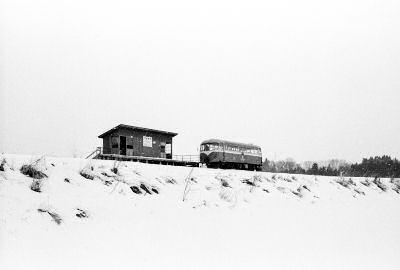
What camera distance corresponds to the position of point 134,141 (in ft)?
89.6

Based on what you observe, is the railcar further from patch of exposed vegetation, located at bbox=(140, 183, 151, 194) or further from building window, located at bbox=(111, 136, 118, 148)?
patch of exposed vegetation, located at bbox=(140, 183, 151, 194)

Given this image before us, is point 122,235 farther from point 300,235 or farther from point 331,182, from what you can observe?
point 331,182

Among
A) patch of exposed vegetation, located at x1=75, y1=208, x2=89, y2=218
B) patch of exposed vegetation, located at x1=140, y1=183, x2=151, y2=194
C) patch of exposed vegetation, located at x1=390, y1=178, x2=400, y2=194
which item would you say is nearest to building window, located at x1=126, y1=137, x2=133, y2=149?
patch of exposed vegetation, located at x1=140, y1=183, x2=151, y2=194

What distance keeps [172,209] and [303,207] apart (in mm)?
6010

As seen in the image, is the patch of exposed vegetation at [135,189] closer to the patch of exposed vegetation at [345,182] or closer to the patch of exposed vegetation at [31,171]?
the patch of exposed vegetation at [31,171]

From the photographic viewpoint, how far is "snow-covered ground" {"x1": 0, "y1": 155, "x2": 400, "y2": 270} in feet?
19.9

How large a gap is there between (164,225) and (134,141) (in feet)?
65.9

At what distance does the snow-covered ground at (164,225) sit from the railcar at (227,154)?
16.4 metres

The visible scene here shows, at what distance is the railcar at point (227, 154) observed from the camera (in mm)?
29562

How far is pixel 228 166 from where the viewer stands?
101 ft

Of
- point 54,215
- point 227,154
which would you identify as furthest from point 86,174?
point 227,154

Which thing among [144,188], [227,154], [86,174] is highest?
[227,154]

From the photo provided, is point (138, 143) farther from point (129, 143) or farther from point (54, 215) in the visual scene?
point (54, 215)

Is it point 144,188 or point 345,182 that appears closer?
point 144,188
